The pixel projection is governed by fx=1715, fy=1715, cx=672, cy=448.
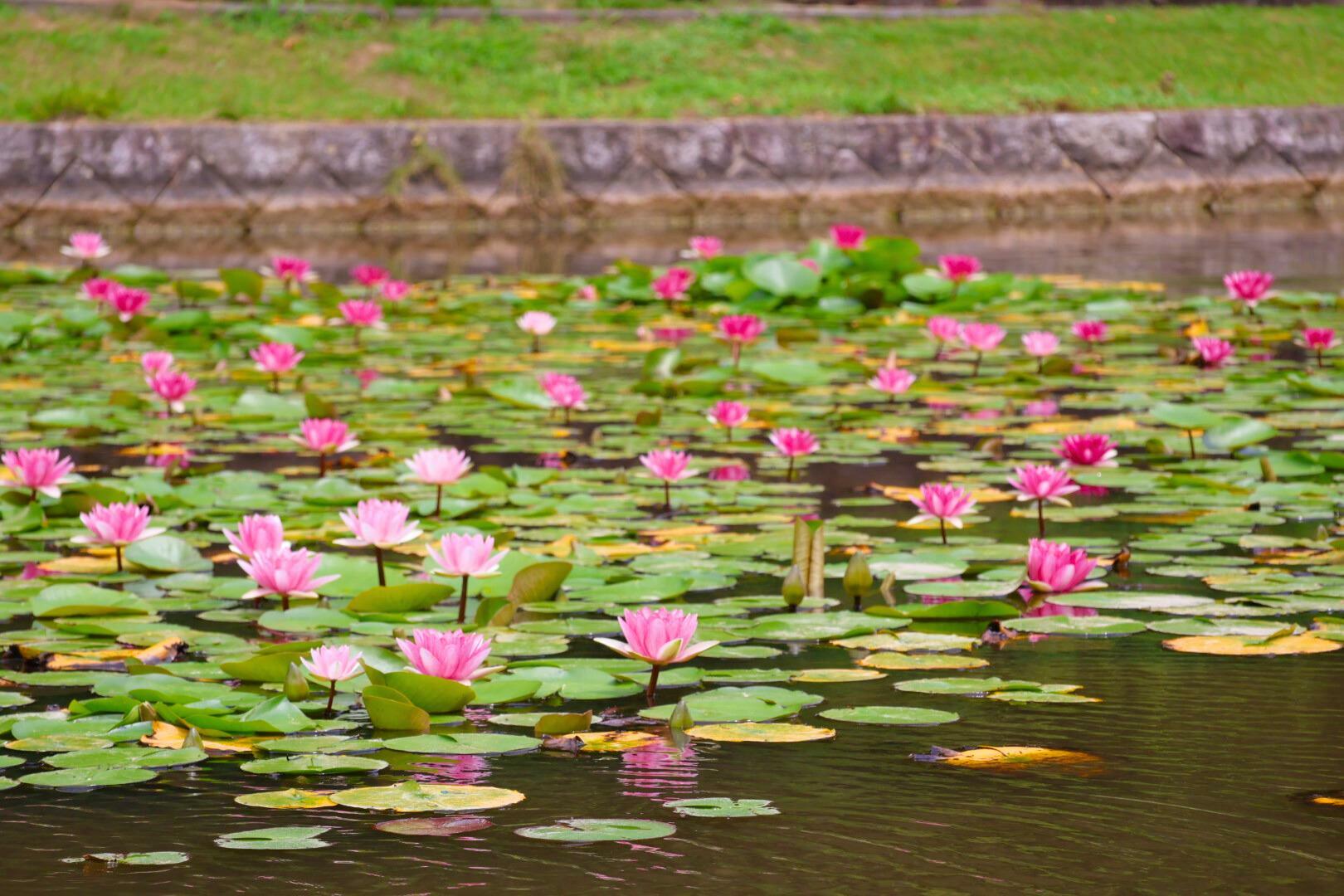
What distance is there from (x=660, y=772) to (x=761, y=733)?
125mm

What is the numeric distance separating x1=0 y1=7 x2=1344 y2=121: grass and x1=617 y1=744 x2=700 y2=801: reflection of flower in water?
809cm

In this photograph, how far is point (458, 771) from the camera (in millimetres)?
1387

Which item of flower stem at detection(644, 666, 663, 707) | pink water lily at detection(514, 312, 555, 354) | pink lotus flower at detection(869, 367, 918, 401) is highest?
pink water lily at detection(514, 312, 555, 354)

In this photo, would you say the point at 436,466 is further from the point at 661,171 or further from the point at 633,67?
the point at 633,67

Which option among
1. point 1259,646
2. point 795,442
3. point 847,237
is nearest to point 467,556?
point 1259,646

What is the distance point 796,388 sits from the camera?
3875mm

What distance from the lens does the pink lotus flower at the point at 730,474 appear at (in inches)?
111

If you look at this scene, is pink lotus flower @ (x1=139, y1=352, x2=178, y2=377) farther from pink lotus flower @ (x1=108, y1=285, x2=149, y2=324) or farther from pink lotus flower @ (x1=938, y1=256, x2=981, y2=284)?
pink lotus flower @ (x1=938, y1=256, x2=981, y2=284)

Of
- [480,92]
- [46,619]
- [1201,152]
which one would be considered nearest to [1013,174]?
[1201,152]

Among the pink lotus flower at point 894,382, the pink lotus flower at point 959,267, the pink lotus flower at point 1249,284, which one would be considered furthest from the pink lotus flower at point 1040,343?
the pink lotus flower at point 959,267

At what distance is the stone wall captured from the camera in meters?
8.75

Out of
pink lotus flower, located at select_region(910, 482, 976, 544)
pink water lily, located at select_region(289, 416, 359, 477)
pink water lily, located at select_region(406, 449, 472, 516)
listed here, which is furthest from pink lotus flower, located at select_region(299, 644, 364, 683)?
pink water lily, located at select_region(289, 416, 359, 477)

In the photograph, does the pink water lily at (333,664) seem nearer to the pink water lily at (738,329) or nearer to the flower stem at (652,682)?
the flower stem at (652,682)

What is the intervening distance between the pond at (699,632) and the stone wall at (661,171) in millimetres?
4980
